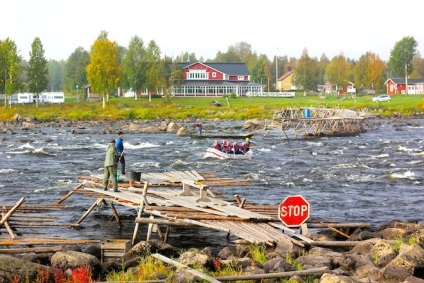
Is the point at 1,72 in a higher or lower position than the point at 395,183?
higher

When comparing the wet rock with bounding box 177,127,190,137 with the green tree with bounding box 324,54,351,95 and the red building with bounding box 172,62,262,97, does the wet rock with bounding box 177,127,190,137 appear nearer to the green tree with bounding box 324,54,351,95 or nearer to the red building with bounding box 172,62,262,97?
the red building with bounding box 172,62,262,97

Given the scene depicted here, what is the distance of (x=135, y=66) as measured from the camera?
109 meters

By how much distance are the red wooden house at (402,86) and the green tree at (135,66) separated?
165ft

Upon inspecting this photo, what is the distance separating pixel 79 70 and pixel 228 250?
388ft

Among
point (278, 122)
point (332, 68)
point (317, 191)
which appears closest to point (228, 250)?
point (317, 191)

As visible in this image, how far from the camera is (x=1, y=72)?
9662cm

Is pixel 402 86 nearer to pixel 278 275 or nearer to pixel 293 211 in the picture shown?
pixel 293 211

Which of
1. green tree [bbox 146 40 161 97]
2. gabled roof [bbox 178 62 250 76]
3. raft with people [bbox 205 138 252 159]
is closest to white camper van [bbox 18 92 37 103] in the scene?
green tree [bbox 146 40 161 97]

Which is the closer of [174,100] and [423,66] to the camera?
[174,100]

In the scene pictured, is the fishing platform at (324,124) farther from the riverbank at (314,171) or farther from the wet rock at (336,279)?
the wet rock at (336,279)

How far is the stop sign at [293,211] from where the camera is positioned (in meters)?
16.3

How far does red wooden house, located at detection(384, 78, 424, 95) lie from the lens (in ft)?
439

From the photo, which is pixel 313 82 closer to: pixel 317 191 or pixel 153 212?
pixel 317 191

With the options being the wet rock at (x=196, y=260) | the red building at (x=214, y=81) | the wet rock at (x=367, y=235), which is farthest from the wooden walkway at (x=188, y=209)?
→ the red building at (x=214, y=81)
